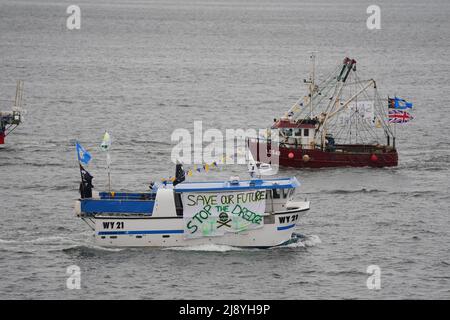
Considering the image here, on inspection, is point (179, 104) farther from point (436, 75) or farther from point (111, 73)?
point (436, 75)

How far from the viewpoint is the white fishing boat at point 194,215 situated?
7438cm

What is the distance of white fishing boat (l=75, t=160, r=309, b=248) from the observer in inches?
2928

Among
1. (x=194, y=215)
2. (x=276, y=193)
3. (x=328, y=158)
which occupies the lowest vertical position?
(x=194, y=215)

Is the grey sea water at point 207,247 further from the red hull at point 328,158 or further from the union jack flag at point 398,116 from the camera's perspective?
the union jack flag at point 398,116

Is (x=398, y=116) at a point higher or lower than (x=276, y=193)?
higher

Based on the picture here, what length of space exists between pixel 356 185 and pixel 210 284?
107 ft

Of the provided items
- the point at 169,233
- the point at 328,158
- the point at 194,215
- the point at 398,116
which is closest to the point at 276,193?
the point at 194,215

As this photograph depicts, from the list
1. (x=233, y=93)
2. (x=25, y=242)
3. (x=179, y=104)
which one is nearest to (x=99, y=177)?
(x=25, y=242)

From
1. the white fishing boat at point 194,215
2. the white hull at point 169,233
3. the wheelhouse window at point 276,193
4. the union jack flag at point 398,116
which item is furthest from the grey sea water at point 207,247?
the union jack flag at point 398,116

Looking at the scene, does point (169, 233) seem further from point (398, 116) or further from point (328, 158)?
point (398, 116)

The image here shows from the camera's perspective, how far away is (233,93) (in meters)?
169

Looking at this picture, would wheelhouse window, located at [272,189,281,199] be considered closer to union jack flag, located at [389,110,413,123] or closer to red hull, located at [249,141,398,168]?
red hull, located at [249,141,398,168]

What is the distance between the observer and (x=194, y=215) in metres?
74.5

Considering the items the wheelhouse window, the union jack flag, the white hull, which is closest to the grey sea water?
the white hull
